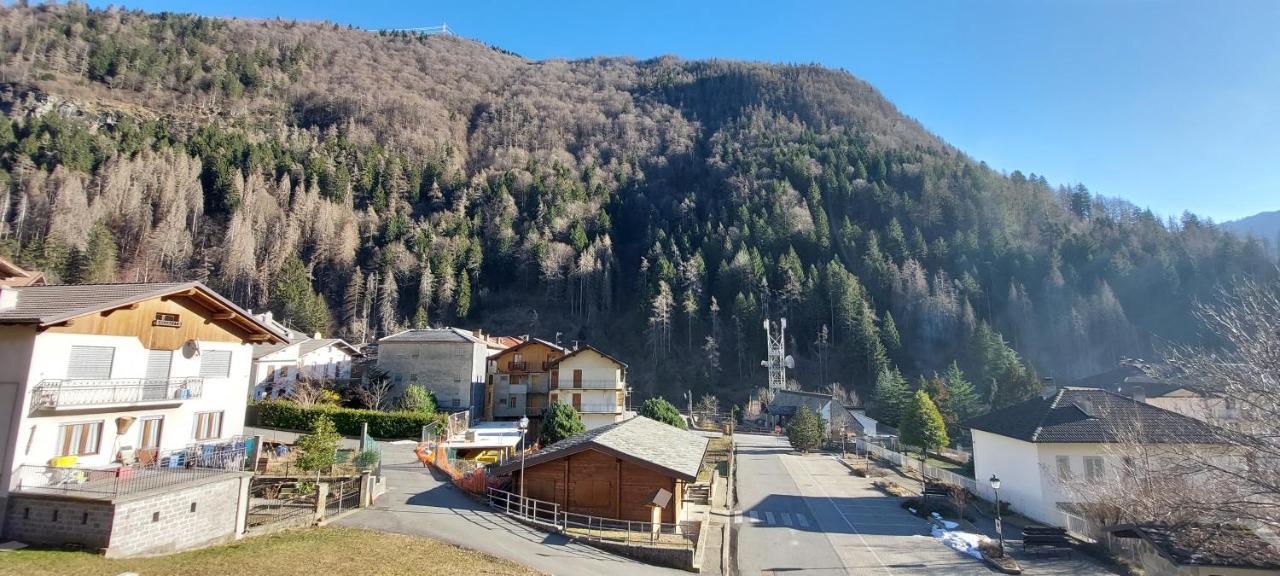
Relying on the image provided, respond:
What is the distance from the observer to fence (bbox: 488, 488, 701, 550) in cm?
1623

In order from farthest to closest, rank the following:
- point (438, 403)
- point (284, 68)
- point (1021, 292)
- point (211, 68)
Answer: point (284, 68) < point (211, 68) < point (1021, 292) < point (438, 403)

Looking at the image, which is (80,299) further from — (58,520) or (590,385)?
(590,385)

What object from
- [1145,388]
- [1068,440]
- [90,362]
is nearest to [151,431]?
[90,362]

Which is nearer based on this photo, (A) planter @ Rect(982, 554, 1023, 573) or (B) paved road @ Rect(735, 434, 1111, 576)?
(A) planter @ Rect(982, 554, 1023, 573)

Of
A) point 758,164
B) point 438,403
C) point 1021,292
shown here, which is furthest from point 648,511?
point 758,164

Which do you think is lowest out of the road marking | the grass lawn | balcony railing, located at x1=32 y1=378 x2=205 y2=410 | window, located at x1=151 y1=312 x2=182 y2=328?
the road marking

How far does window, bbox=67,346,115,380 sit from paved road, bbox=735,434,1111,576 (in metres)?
19.3

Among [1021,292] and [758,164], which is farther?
[758,164]

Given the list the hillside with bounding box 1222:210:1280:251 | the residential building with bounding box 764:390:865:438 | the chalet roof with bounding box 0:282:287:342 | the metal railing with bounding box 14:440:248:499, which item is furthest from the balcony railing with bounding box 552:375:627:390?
the hillside with bounding box 1222:210:1280:251

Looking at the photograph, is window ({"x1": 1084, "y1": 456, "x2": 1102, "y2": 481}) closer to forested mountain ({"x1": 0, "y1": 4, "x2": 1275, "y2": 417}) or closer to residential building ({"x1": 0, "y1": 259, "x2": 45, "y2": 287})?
forested mountain ({"x1": 0, "y1": 4, "x2": 1275, "y2": 417})

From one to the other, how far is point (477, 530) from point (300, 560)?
4.68 m

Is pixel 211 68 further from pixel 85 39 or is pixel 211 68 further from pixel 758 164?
pixel 758 164

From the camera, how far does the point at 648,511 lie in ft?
57.8

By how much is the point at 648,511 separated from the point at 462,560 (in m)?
6.47
